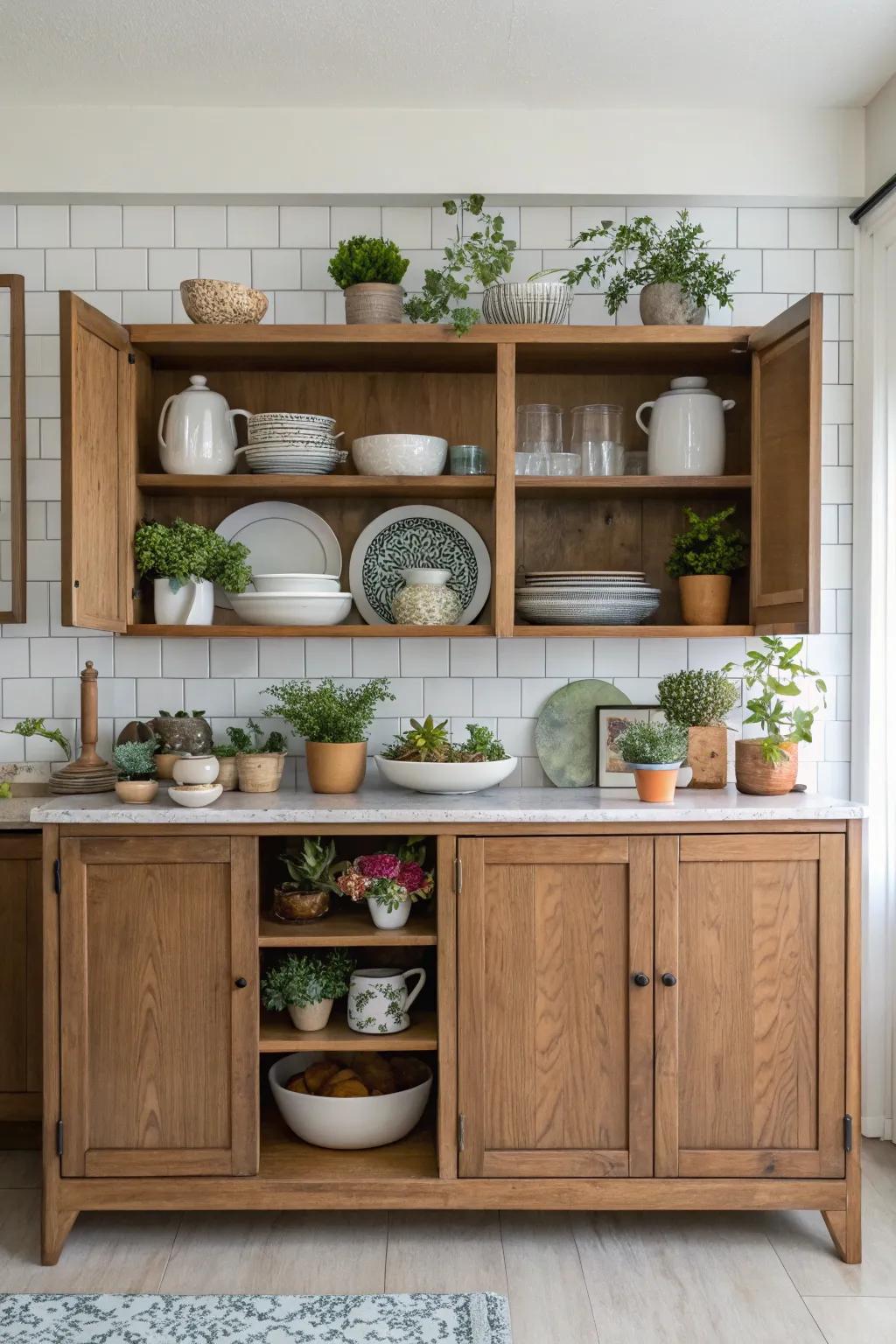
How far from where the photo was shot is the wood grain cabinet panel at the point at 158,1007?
261cm

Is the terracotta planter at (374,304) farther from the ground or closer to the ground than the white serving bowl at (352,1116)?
farther from the ground

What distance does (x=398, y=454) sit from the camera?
2.97m

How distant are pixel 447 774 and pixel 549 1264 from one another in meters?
1.16

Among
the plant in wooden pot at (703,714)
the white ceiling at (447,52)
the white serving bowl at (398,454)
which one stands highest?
the white ceiling at (447,52)

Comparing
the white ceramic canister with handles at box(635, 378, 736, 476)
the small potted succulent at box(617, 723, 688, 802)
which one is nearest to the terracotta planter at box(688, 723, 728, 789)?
the small potted succulent at box(617, 723, 688, 802)

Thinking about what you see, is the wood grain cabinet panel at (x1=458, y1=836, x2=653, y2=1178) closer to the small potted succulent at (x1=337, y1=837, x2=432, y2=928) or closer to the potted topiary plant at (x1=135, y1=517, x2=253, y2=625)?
the small potted succulent at (x1=337, y1=837, x2=432, y2=928)

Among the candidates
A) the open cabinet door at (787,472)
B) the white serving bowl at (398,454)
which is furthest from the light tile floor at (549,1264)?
the white serving bowl at (398,454)

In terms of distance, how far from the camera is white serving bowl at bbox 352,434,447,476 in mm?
2973

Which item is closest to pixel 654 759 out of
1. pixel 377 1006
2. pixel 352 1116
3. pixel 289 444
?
pixel 377 1006

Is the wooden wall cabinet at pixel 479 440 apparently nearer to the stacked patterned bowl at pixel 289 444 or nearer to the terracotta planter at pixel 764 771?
the stacked patterned bowl at pixel 289 444

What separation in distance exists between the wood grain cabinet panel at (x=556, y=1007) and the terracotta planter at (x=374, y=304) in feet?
4.68

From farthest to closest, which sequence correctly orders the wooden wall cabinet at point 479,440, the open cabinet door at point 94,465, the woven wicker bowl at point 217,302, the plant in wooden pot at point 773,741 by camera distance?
the woven wicker bowl at point 217,302 → the plant in wooden pot at point 773,741 → the wooden wall cabinet at point 479,440 → the open cabinet door at point 94,465

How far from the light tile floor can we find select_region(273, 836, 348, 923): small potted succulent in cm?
76

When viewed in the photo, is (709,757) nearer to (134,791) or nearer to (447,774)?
(447,774)
